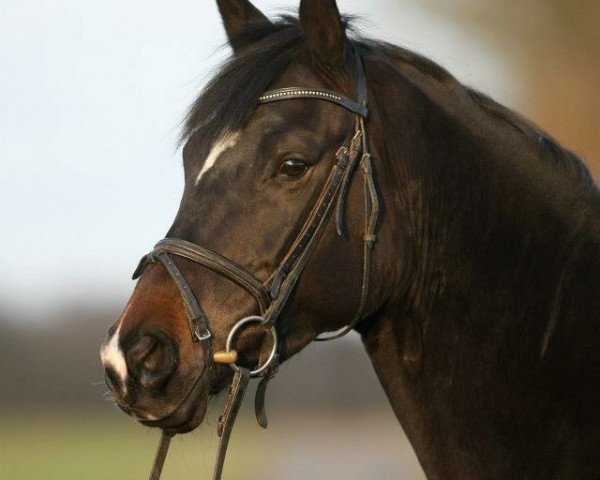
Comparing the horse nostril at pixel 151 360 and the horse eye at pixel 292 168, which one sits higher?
the horse eye at pixel 292 168

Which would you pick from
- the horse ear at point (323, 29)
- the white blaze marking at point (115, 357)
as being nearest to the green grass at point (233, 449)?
the horse ear at point (323, 29)

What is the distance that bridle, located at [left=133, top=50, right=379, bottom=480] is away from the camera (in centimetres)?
367

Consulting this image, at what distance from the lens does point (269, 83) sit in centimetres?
397

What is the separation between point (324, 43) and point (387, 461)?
14698mm

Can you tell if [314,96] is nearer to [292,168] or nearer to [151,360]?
[292,168]

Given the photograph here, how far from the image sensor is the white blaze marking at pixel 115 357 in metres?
3.51

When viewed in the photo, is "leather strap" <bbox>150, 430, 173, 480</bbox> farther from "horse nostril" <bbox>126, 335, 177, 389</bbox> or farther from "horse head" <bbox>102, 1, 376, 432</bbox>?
"horse nostril" <bbox>126, 335, 177, 389</bbox>

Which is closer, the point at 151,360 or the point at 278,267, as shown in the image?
the point at 151,360

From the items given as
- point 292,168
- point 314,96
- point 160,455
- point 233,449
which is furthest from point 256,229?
point 233,449

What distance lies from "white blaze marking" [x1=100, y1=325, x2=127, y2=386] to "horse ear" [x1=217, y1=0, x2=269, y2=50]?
155cm

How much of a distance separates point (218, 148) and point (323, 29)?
0.61 m

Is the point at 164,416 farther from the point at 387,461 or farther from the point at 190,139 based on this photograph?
the point at 387,461

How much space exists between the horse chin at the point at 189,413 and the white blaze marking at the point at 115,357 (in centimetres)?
21

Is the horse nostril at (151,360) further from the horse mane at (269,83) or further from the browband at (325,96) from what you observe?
the browband at (325,96)
